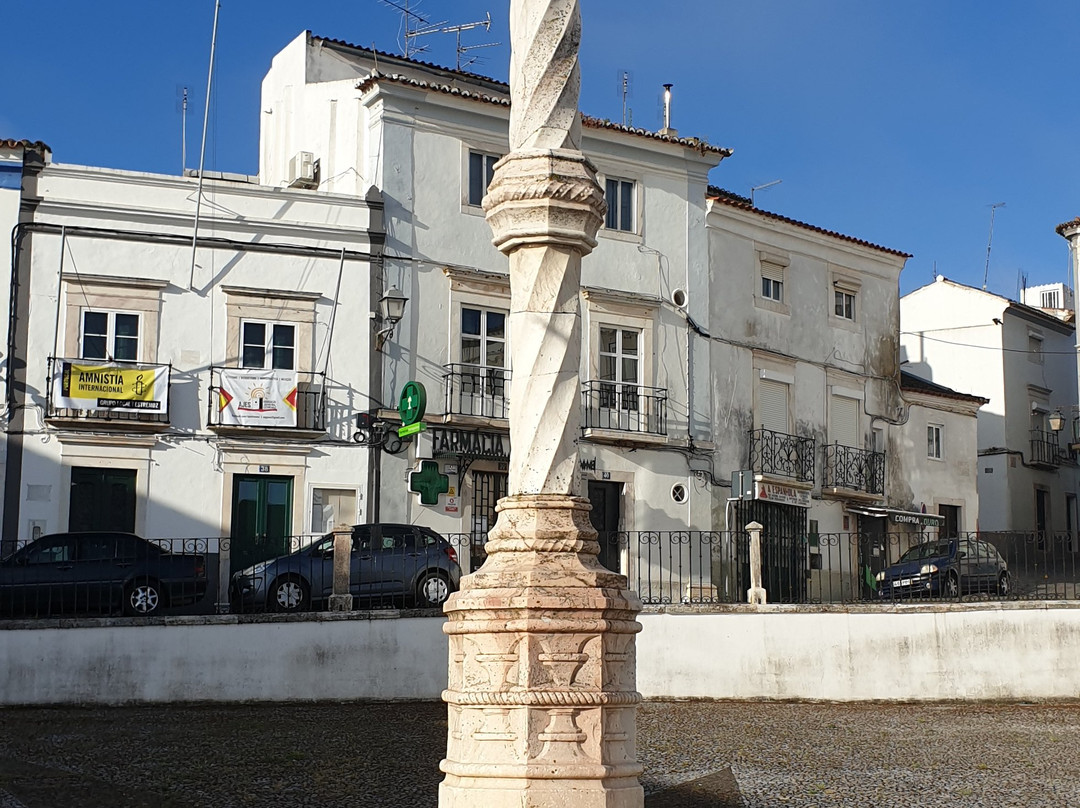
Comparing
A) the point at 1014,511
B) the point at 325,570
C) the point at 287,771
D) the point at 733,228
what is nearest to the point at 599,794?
the point at 287,771

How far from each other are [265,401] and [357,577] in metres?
6.05

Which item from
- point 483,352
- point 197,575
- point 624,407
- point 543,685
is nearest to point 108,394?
point 197,575

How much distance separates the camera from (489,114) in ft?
87.1

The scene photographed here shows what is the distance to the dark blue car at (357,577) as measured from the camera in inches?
744

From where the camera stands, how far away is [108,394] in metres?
23.3

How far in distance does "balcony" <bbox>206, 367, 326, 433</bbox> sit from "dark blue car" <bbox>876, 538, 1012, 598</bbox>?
10.3 m

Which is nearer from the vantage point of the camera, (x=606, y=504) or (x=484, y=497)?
→ (x=484, y=497)

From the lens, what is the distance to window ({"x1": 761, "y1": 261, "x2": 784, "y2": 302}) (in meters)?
30.4

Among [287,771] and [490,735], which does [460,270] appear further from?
[490,735]

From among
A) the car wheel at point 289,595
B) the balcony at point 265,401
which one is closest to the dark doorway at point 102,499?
the balcony at point 265,401

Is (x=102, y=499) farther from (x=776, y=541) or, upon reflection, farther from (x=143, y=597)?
(x=776, y=541)

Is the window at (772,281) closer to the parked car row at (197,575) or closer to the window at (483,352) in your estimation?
the window at (483,352)

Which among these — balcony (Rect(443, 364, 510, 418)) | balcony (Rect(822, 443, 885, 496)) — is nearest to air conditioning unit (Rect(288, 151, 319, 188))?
balcony (Rect(443, 364, 510, 418))

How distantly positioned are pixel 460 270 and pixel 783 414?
27.7 feet
